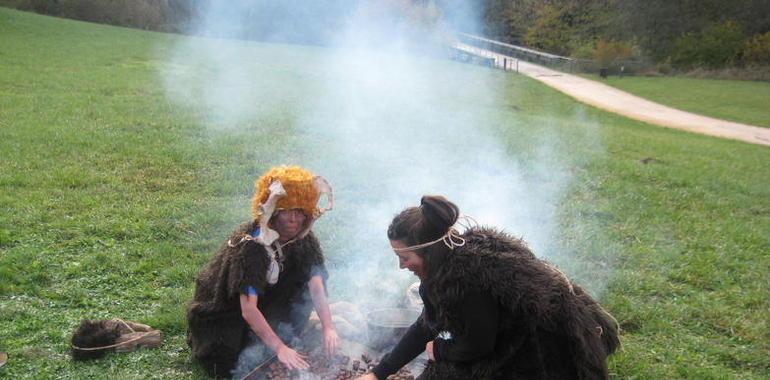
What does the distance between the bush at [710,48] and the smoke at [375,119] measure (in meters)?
19.5

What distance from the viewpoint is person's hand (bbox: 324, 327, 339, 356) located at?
3285mm

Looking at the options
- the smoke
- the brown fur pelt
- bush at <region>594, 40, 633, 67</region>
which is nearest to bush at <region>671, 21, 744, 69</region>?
bush at <region>594, 40, 633, 67</region>

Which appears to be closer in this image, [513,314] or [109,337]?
[513,314]

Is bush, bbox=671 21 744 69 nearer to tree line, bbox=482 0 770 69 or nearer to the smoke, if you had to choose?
tree line, bbox=482 0 770 69

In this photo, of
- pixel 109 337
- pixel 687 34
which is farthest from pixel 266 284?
pixel 687 34

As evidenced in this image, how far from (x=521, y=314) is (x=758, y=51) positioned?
32.4 m

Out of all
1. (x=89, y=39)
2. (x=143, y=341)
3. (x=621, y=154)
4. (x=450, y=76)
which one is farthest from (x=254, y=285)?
(x=89, y=39)

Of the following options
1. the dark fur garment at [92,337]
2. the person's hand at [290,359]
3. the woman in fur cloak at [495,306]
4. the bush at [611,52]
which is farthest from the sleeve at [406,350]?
the bush at [611,52]

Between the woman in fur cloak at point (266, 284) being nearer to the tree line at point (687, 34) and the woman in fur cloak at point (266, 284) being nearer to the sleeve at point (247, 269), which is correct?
the sleeve at point (247, 269)

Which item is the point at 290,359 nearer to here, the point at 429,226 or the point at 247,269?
the point at 247,269

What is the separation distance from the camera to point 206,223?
5.39 m

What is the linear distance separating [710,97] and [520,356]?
2114 cm

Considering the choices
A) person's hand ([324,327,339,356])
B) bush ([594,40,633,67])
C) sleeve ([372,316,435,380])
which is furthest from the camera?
bush ([594,40,633,67])

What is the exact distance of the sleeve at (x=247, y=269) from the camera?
3.04 m
